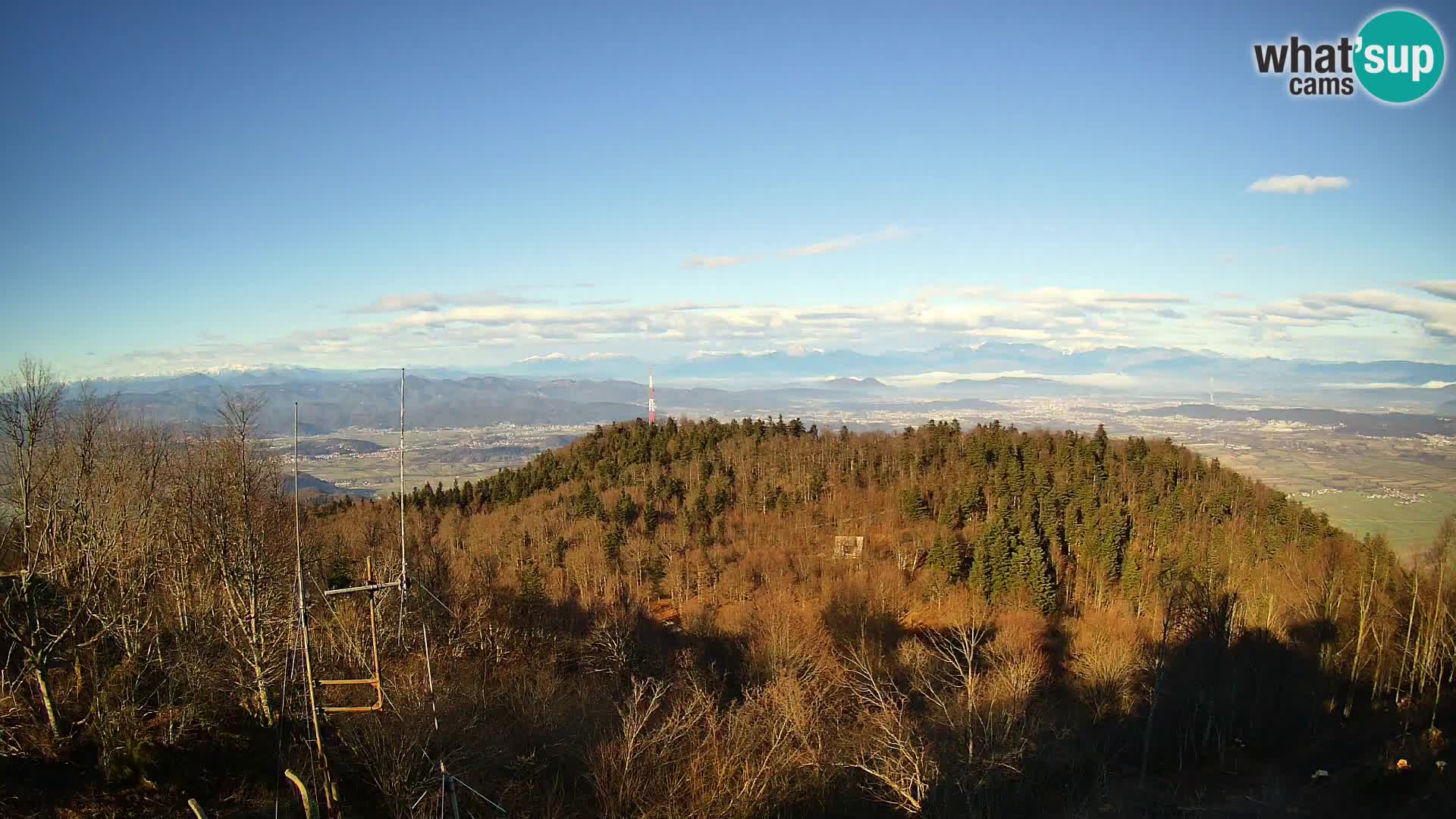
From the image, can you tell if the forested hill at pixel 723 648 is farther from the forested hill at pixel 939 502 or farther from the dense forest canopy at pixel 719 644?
the forested hill at pixel 939 502

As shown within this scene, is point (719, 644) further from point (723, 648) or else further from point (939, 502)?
point (939, 502)

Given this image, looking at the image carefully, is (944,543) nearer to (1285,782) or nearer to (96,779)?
(1285,782)

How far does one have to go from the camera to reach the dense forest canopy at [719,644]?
15.5m

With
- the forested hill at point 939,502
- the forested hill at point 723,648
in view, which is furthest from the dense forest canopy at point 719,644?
the forested hill at point 939,502

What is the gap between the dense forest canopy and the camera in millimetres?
15453

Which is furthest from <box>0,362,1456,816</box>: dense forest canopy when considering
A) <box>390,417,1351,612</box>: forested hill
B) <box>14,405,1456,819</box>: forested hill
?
<box>390,417,1351,612</box>: forested hill

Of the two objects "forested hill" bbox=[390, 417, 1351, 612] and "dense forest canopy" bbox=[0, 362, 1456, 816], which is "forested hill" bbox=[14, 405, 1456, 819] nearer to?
"dense forest canopy" bbox=[0, 362, 1456, 816]

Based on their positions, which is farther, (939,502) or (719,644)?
(939,502)

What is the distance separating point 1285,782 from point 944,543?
792 inches

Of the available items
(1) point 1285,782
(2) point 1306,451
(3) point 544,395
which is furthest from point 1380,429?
(3) point 544,395

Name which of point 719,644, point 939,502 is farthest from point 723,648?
point 939,502

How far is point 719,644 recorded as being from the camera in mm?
35344

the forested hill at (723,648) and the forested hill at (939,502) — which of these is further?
the forested hill at (939,502)

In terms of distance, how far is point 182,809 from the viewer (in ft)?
49.1
